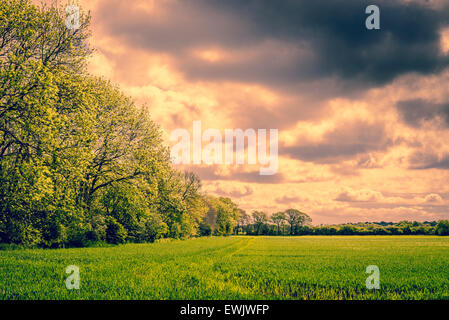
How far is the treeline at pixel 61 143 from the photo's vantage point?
22.1 meters

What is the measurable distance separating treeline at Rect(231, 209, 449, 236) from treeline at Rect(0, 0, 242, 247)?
376 feet

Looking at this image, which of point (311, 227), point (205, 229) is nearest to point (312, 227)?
Answer: point (311, 227)

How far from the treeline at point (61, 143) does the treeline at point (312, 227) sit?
115m

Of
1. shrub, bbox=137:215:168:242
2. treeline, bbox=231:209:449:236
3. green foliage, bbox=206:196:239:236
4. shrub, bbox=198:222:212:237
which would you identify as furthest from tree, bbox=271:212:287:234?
shrub, bbox=137:215:168:242

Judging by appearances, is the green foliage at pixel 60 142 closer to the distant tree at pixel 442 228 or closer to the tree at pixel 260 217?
the distant tree at pixel 442 228

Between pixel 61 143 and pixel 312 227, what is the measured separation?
5383 inches

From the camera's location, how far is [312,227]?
470 ft

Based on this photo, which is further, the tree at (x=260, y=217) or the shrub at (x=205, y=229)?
the tree at (x=260, y=217)

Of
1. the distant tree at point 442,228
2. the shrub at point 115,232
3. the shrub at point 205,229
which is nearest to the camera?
the shrub at point 115,232

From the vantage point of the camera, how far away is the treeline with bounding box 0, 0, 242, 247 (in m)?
22.1

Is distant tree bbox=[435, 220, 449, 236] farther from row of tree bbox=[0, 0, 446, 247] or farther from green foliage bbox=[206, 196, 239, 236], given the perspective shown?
row of tree bbox=[0, 0, 446, 247]

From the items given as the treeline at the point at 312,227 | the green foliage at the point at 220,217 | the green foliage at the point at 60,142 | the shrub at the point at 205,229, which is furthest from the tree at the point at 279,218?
the green foliage at the point at 60,142

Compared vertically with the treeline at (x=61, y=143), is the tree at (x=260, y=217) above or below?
below
